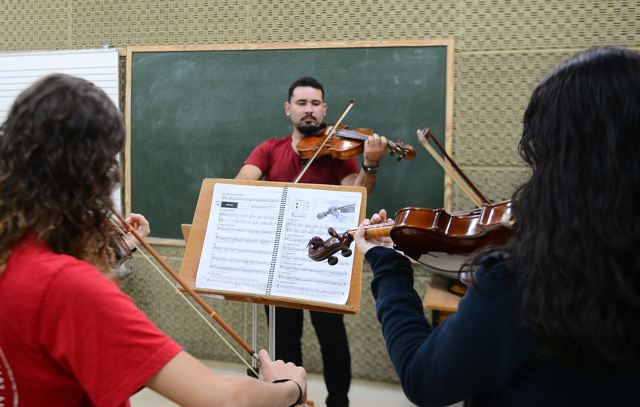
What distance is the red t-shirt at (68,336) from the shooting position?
33.5 inches

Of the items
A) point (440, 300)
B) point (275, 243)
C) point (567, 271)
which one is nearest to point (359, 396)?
point (440, 300)

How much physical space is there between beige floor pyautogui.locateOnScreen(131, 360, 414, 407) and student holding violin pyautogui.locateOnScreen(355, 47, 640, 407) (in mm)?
2260

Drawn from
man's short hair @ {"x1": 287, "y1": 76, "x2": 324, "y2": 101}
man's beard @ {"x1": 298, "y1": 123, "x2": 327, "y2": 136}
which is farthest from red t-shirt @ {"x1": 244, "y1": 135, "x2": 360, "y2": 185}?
man's short hair @ {"x1": 287, "y1": 76, "x2": 324, "y2": 101}

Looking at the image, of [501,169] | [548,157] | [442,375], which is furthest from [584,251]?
[501,169]

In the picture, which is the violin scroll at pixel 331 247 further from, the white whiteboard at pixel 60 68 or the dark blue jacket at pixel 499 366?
the white whiteboard at pixel 60 68

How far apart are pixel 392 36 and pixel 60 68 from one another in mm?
2063

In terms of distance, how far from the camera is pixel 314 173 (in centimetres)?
282

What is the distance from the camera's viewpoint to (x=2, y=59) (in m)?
3.78

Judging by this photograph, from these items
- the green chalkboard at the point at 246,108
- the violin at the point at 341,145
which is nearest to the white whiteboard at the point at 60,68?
the green chalkboard at the point at 246,108

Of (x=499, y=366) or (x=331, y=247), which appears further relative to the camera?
(x=331, y=247)

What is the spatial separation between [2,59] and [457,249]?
352 centimetres

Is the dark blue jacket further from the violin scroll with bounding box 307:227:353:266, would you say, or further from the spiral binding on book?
the spiral binding on book

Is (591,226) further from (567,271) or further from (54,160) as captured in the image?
(54,160)

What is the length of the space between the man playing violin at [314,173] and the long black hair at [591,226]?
6.39 ft
